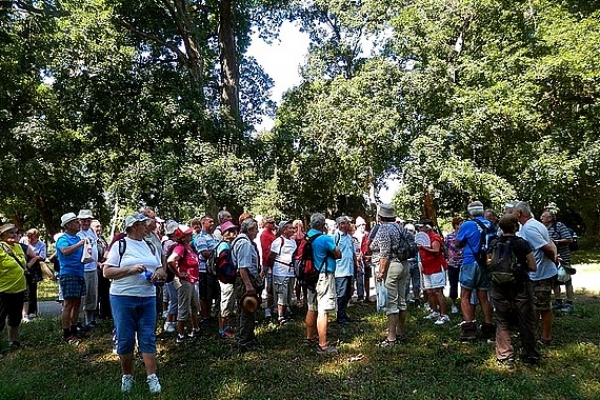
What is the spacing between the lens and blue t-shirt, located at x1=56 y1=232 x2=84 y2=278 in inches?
281

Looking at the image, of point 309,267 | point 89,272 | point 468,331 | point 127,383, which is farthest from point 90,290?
point 468,331

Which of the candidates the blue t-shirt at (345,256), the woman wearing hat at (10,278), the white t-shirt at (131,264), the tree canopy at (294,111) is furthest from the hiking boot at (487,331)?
the tree canopy at (294,111)

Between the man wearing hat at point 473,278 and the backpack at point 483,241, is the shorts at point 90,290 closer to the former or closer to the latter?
the man wearing hat at point 473,278

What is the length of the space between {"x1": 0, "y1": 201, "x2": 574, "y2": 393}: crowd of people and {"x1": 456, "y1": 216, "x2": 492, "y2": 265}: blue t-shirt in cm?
2

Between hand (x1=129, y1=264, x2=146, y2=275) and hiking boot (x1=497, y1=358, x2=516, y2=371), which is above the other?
hand (x1=129, y1=264, x2=146, y2=275)

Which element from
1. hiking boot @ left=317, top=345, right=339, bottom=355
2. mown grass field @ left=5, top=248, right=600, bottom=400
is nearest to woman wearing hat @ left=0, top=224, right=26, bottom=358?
mown grass field @ left=5, top=248, right=600, bottom=400

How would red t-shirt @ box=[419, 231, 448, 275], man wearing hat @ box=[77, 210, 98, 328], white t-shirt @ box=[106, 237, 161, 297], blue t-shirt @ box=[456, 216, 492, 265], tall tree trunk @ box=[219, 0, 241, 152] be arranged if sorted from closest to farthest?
white t-shirt @ box=[106, 237, 161, 297] < blue t-shirt @ box=[456, 216, 492, 265] < man wearing hat @ box=[77, 210, 98, 328] < red t-shirt @ box=[419, 231, 448, 275] < tall tree trunk @ box=[219, 0, 241, 152]

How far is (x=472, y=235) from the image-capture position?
6.76m

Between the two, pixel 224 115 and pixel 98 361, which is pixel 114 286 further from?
pixel 224 115

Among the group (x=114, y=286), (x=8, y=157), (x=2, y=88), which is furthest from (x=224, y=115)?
(x=114, y=286)

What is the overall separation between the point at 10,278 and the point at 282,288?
13.3 ft

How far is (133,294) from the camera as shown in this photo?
5.06 meters

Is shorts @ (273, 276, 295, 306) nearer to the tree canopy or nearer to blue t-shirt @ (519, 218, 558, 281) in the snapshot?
blue t-shirt @ (519, 218, 558, 281)

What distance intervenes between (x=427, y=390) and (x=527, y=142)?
16.3m
